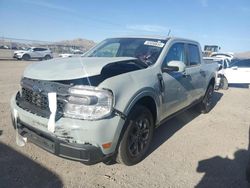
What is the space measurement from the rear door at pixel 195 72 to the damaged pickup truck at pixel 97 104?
1.04 meters

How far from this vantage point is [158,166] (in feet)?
11.6

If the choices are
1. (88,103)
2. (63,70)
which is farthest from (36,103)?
(88,103)

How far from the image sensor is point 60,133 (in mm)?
2664

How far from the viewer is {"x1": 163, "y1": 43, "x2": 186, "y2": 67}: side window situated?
412 centimetres

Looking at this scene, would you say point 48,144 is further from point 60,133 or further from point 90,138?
point 90,138

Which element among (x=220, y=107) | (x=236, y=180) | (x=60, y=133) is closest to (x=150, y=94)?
(x=60, y=133)

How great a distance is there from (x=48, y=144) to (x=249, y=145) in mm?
3790

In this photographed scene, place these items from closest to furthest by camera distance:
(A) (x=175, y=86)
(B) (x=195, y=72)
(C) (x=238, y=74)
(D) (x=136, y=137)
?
(D) (x=136, y=137) → (A) (x=175, y=86) → (B) (x=195, y=72) → (C) (x=238, y=74)

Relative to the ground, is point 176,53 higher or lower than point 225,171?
higher

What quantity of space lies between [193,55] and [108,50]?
6.77 ft

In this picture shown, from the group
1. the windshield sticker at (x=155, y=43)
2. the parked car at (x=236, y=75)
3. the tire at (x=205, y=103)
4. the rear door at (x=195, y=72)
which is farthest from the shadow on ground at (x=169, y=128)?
the parked car at (x=236, y=75)

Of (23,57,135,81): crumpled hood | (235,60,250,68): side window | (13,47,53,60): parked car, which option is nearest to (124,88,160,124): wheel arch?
(23,57,135,81): crumpled hood

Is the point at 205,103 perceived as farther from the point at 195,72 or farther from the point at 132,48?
the point at 132,48

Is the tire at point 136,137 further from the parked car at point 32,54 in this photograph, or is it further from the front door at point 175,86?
the parked car at point 32,54
